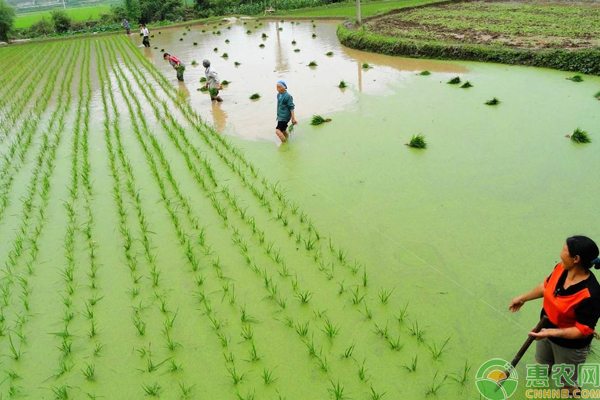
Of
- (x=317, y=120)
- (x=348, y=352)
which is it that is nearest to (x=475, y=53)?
(x=317, y=120)

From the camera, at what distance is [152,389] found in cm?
263

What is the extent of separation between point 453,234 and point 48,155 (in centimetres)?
654

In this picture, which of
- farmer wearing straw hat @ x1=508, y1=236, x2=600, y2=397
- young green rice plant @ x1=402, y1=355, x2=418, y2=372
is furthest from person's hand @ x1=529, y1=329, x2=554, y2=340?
young green rice plant @ x1=402, y1=355, x2=418, y2=372

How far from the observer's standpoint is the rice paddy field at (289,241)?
2779mm

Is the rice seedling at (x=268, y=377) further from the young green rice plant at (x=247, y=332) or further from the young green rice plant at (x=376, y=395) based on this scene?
the young green rice plant at (x=376, y=395)

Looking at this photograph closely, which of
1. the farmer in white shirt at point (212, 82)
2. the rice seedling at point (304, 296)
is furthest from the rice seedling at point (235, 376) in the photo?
the farmer in white shirt at point (212, 82)

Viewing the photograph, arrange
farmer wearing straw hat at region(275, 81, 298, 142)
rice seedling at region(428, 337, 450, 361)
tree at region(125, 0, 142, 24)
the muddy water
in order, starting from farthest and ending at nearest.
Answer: tree at region(125, 0, 142, 24) < the muddy water < farmer wearing straw hat at region(275, 81, 298, 142) < rice seedling at region(428, 337, 450, 361)

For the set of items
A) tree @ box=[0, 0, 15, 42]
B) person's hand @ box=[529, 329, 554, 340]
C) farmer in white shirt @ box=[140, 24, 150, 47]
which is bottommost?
person's hand @ box=[529, 329, 554, 340]

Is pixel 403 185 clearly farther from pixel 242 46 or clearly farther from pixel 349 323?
pixel 242 46

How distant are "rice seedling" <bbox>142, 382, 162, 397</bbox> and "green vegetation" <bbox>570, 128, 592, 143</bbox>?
19.9 ft

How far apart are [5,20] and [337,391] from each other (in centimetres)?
3136

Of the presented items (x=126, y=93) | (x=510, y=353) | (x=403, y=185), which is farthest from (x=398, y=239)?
(x=126, y=93)

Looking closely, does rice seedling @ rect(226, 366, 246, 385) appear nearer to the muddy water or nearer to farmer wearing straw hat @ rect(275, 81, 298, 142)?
farmer wearing straw hat @ rect(275, 81, 298, 142)

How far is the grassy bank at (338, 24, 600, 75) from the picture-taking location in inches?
353
